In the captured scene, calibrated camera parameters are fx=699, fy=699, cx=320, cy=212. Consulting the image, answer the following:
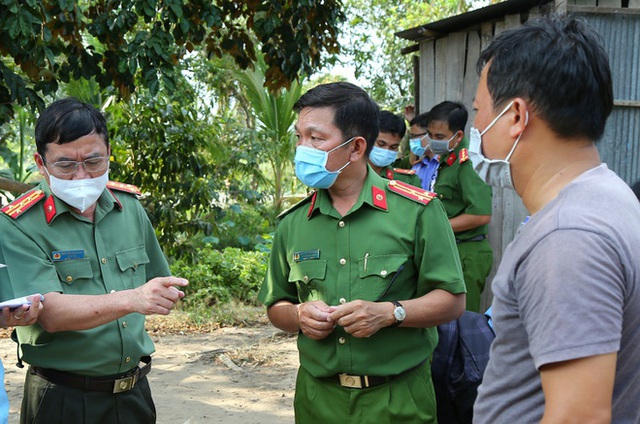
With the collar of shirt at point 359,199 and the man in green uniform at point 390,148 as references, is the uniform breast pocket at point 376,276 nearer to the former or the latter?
the collar of shirt at point 359,199

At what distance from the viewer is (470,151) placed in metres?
1.65

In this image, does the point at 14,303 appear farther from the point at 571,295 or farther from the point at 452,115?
the point at 452,115

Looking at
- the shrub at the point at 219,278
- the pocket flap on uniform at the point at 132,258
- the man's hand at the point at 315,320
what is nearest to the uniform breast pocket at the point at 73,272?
the pocket flap on uniform at the point at 132,258

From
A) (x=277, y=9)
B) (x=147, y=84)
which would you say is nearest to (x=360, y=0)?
(x=277, y=9)

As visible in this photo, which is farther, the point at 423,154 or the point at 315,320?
the point at 423,154

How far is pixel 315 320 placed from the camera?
2438mm

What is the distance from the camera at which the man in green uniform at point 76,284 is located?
2.48 metres

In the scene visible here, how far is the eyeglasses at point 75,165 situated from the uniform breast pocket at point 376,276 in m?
1.10

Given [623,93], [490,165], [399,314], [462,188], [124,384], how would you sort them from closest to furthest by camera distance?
[490,165]
[399,314]
[124,384]
[462,188]
[623,93]

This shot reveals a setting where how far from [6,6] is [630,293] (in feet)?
11.2

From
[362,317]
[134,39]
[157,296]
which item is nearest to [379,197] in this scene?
[362,317]

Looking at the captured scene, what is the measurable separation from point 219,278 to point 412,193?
20.1ft

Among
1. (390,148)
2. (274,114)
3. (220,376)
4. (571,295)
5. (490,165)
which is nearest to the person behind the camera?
(571,295)

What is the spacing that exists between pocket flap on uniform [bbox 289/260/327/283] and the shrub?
5518 millimetres
